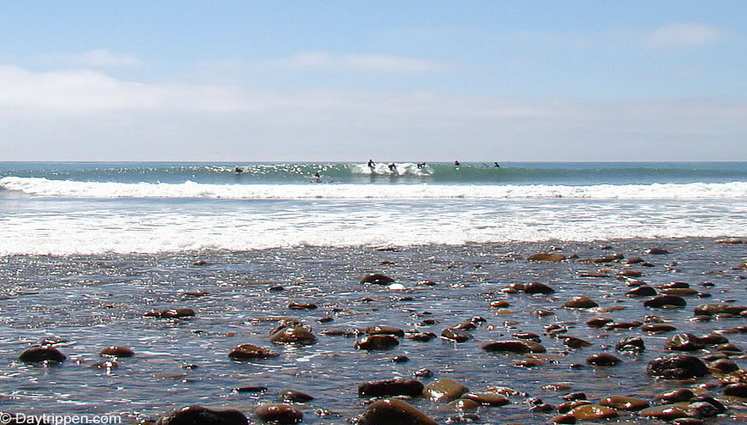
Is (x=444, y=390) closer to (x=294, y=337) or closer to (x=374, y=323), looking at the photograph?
(x=294, y=337)

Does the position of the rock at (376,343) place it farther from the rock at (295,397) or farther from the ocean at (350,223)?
the ocean at (350,223)

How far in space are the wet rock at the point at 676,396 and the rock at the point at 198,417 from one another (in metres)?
2.90

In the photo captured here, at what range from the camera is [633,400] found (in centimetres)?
550

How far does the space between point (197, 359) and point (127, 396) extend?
3.73ft

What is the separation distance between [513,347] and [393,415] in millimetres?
2365

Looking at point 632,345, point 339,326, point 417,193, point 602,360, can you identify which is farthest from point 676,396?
point 417,193

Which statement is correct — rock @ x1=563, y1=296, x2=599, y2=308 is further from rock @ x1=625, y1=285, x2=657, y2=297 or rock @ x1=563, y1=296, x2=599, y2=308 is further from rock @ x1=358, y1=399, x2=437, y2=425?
rock @ x1=358, y1=399, x2=437, y2=425

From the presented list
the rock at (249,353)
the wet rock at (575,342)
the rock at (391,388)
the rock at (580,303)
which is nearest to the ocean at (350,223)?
the rock at (580,303)

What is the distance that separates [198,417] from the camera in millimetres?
4855

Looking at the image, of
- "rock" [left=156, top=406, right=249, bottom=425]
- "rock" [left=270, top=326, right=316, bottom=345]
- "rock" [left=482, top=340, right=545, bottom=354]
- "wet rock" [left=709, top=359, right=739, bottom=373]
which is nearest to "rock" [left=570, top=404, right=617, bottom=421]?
"wet rock" [left=709, top=359, right=739, bottom=373]

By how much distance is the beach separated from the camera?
18.5 feet

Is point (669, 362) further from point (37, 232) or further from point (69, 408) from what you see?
point (37, 232)

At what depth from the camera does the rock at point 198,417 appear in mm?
4836

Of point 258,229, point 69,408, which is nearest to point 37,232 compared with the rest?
point 258,229
